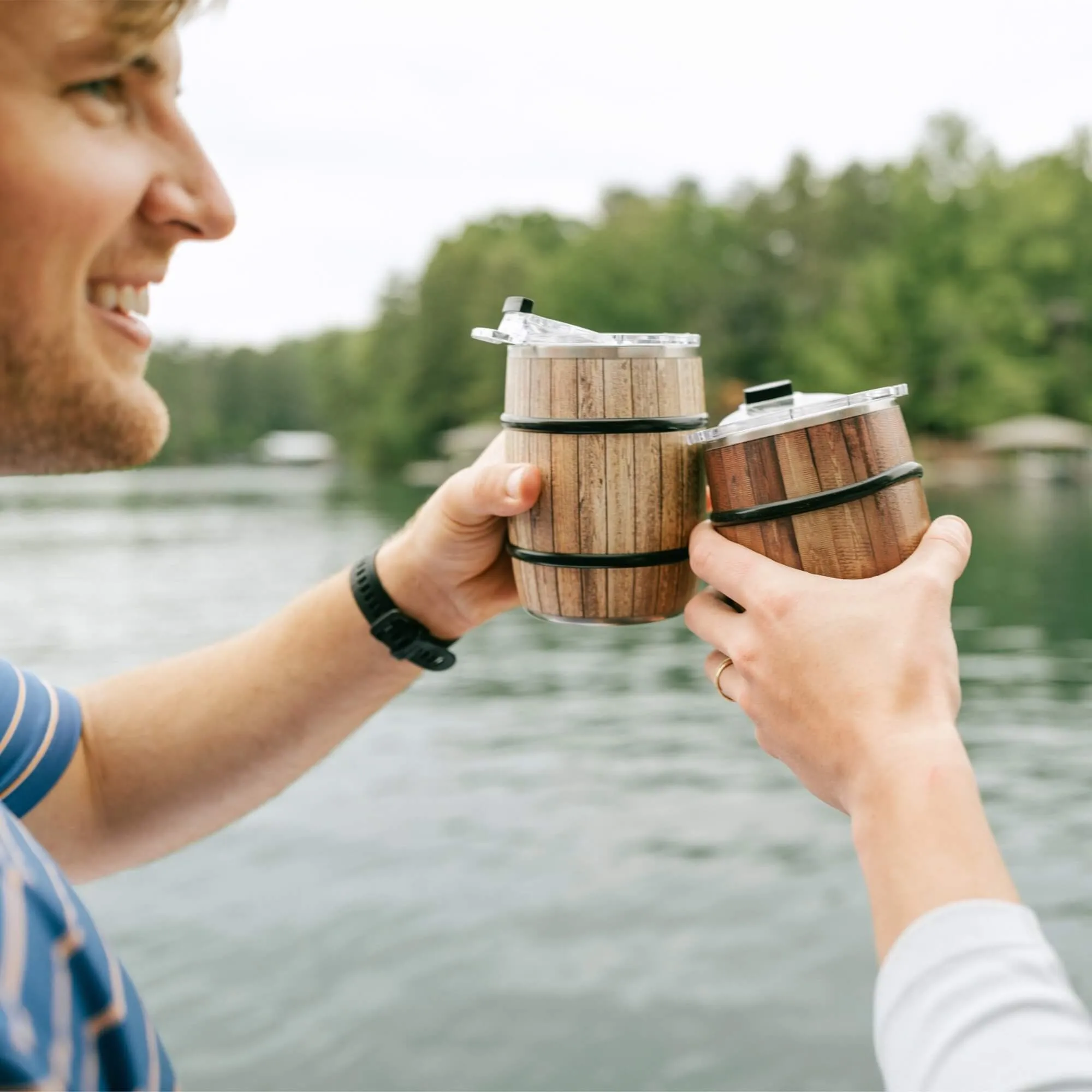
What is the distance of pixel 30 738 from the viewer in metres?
2.28

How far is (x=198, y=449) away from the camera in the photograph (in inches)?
4838

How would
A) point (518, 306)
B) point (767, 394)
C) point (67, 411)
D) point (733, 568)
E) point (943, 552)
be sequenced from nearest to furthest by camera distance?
point (67, 411) < point (943, 552) < point (733, 568) < point (767, 394) < point (518, 306)

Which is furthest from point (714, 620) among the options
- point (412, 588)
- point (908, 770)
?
point (412, 588)

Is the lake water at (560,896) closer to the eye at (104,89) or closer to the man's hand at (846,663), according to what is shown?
the man's hand at (846,663)

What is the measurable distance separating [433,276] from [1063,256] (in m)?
42.2

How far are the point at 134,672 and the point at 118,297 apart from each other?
4.04 feet

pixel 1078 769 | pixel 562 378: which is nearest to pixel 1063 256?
pixel 1078 769

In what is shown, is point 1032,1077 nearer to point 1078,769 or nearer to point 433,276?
point 1078,769

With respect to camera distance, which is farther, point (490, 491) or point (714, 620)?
point (490, 491)

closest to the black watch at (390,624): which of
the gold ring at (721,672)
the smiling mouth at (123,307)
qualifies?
the gold ring at (721,672)

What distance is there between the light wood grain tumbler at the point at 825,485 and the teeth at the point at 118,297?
996 mm

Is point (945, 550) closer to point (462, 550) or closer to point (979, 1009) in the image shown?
point (979, 1009)

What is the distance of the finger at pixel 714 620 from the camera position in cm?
201

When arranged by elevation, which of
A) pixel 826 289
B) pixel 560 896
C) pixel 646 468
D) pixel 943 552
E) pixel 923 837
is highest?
pixel 826 289
